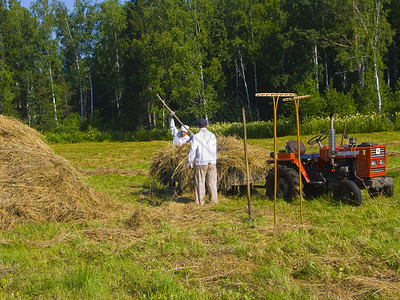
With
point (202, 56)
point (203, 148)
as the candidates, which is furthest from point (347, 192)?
point (202, 56)

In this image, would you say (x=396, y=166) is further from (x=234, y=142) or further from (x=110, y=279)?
(x=110, y=279)

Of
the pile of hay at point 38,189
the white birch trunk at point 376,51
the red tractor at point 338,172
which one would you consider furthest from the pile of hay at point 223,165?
the white birch trunk at point 376,51

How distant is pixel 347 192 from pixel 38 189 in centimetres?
546

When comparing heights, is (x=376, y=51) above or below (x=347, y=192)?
above

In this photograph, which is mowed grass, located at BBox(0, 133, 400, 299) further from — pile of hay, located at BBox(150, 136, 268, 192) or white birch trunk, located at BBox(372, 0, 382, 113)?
white birch trunk, located at BBox(372, 0, 382, 113)

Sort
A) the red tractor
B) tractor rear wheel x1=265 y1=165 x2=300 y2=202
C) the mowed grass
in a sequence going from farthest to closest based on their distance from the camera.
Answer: tractor rear wheel x1=265 y1=165 x2=300 y2=202
the red tractor
the mowed grass

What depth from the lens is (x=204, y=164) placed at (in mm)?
9164

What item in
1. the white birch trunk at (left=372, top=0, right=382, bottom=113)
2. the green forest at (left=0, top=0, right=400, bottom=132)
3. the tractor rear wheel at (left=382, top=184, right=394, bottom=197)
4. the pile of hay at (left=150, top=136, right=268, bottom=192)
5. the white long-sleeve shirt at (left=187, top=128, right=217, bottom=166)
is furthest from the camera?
the green forest at (left=0, top=0, right=400, bottom=132)

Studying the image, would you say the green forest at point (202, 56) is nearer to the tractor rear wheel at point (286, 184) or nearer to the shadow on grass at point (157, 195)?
the shadow on grass at point (157, 195)

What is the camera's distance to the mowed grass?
437 centimetres

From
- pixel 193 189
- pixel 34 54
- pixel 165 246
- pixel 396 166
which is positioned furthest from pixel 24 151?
pixel 34 54

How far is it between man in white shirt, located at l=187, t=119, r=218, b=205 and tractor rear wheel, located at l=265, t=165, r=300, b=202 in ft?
3.70

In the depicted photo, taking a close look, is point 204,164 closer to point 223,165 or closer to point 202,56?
point 223,165

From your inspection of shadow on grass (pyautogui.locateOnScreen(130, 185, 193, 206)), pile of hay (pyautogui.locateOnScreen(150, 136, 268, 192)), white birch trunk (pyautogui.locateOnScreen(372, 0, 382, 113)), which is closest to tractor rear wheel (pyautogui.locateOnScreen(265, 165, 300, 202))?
pile of hay (pyautogui.locateOnScreen(150, 136, 268, 192))
